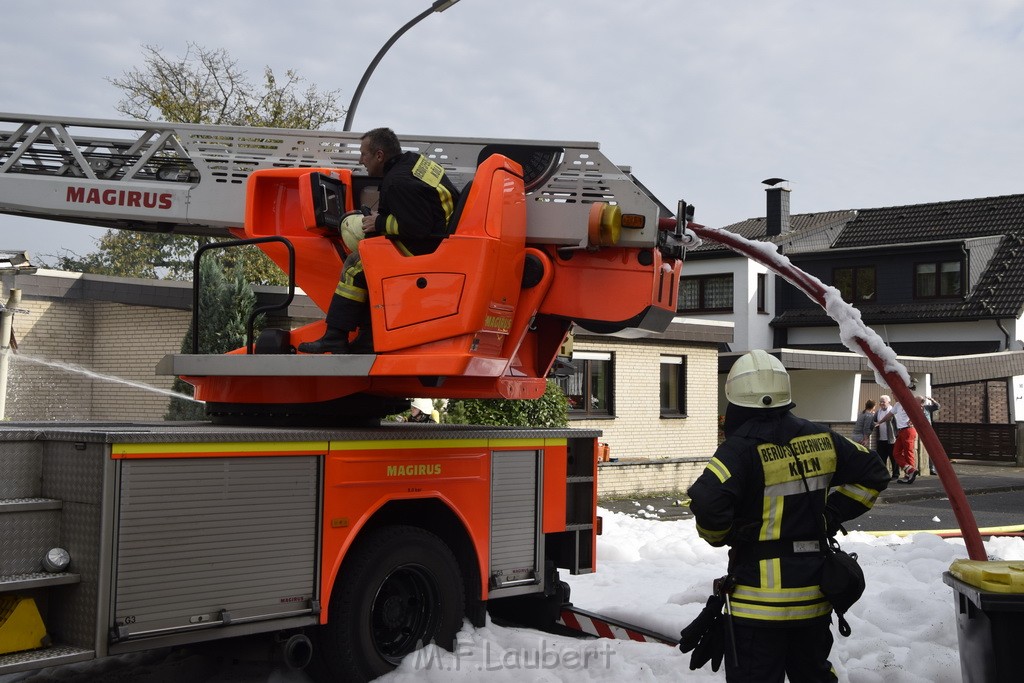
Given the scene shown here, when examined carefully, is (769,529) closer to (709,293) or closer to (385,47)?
(385,47)

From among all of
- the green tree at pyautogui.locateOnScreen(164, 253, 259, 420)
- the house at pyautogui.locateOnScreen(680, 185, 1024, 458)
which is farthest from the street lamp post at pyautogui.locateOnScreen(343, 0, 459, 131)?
the house at pyautogui.locateOnScreen(680, 185, 1024, 458)

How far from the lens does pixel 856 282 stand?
1561 inches

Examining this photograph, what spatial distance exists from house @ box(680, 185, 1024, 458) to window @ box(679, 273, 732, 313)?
0.04 metres

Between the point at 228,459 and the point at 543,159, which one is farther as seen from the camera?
the point at 543,159

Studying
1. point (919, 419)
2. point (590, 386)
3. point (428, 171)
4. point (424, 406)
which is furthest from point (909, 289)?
point (428, 171)

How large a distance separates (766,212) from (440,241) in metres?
41.1

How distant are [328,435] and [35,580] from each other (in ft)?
5.04

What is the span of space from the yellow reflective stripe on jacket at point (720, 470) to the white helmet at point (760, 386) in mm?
301

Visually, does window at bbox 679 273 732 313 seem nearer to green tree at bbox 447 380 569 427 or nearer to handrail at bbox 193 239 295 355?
green tree at bbox 447 380 569 427

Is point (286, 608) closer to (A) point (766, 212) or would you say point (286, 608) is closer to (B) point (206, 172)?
(B) point (206, 172)

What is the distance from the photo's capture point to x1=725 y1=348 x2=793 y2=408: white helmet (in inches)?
179

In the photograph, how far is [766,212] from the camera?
4509 cm

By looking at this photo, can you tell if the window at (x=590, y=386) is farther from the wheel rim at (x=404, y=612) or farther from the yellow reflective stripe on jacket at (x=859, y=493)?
the yellow reflective stripe on jacket at (x=859, y=493)

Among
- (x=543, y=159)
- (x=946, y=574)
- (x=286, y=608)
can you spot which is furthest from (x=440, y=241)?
(x=946, y=574)
